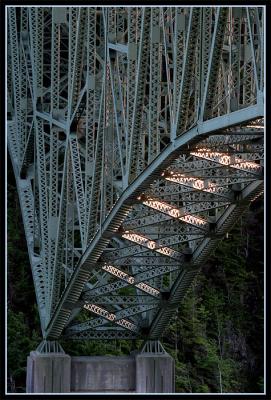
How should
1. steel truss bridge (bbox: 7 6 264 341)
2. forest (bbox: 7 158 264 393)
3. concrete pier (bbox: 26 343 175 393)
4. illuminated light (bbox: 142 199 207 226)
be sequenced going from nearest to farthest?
steel truss bridge (bbox: 7 6 264 341), illuminated light (bbox: 142 199 207 226), concrete pier (bbox: 26 343 175 393), forest (bbox: 7 158 264 393)

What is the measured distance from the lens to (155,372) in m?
58.6

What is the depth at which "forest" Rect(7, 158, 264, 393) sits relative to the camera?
69.4m

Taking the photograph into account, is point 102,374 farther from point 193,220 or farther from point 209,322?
point 209,322

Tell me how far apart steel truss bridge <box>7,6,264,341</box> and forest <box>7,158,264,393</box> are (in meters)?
7.27

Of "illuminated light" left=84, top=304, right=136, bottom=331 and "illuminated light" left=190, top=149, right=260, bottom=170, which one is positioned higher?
"illuminated light" left=190, top=149, right=260, bottom=170

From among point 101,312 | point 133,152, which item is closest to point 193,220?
point 101,312

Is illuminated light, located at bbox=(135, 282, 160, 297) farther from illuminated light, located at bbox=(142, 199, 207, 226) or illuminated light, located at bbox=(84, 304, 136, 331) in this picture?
illuminated light, located at bbox=(142, 199, 207, 226)

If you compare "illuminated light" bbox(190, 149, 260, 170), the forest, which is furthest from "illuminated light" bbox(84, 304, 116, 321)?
"illuminated light" bbox(190, 149, 260, 170)

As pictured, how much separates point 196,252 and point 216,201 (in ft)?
14.9

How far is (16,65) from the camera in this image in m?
63.3

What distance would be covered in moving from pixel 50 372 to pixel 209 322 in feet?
69.5

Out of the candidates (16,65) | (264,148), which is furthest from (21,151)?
(264,148)

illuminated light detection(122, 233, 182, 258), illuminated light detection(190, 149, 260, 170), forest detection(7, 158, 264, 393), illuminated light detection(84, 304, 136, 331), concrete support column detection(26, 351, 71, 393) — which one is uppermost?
forest detection(7, 158, 264, 393)

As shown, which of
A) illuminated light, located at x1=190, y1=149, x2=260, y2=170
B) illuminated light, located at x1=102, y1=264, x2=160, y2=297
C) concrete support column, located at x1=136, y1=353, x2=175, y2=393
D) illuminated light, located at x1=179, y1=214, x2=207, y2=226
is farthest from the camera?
concrete support column, located at x1=136, y1=353, x2=175, y2=393
